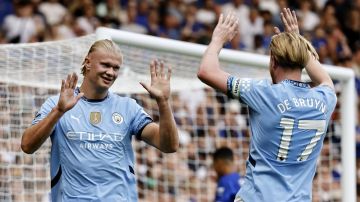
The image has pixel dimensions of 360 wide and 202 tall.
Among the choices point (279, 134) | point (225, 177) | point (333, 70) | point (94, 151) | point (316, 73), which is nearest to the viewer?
point (279, 134)

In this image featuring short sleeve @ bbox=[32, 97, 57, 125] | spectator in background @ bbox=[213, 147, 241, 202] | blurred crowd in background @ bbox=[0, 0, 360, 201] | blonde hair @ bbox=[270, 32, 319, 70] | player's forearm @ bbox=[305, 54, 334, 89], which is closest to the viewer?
blonde hair @ bbox=[270, 32, 319, 70]

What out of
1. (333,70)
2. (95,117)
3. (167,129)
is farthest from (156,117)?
(167,129)

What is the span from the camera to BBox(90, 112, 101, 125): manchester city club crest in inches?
257

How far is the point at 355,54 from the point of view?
1708 centimetres

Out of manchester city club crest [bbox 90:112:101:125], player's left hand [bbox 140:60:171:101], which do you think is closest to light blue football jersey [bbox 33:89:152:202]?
manchester city club crest [bbox 90:112:101:125]

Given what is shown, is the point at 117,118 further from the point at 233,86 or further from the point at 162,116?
the point at 233,86

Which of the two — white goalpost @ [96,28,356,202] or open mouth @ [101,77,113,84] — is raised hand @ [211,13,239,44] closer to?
open mouth @ [101,77,113,84]

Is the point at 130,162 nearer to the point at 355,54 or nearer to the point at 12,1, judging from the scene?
the point at 12,1

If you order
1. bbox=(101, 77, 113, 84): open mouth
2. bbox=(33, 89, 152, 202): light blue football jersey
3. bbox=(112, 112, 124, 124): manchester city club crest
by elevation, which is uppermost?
bbox=(101, 77, 113, 84): open mouth

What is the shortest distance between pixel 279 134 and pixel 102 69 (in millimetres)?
1209

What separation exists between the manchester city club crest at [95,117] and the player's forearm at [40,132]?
38 centimetres

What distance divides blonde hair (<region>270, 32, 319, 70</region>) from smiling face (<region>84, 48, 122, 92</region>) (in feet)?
3.45

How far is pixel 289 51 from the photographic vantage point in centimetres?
608

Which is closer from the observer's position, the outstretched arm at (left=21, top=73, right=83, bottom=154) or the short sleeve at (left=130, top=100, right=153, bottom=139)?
the outstretched arm at (left=21, top=73, right=83, bottom=154)
